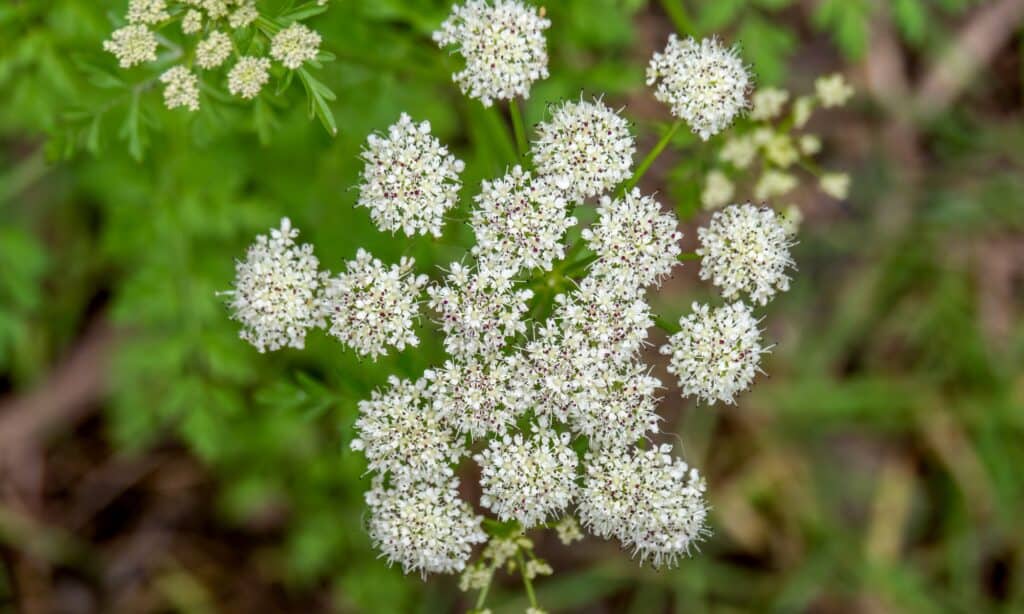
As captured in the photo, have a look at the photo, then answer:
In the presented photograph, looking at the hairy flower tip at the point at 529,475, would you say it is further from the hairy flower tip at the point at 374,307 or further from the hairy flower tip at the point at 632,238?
the hairy flower tip at the point at 632,238

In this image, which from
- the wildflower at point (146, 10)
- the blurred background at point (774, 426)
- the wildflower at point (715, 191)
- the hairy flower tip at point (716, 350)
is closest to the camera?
the wildflower at point (146, 10)

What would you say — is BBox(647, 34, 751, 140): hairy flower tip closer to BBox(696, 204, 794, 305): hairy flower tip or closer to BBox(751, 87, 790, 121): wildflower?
BBox(696, 204, 794, 305): hairy flower tip

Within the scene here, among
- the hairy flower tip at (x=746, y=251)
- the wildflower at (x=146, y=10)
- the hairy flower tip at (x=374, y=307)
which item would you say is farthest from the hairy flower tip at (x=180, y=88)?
the hairy flower tip at (x=746, y=251)

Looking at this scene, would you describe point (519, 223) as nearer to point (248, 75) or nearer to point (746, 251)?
point (746, 251)

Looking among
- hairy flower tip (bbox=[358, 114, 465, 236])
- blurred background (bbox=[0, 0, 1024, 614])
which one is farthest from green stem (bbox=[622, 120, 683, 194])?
blurred background (bbox=[0, 0, 1024, 614])

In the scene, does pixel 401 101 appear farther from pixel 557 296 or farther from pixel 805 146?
pixel 805 146

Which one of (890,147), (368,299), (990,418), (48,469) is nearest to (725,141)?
(368,299)

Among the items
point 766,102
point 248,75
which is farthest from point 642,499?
point 248,75
